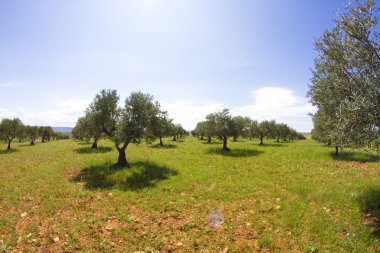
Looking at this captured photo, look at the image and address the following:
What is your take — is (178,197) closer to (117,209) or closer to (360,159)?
(117,209)

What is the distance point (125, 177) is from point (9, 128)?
49746 mm

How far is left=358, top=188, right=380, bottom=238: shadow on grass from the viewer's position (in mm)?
11441

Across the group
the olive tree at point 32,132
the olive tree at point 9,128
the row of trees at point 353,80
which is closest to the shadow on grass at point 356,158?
the row of trees at point 353,80

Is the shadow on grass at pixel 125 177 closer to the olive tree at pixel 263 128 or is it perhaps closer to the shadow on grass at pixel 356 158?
the shadow on grass at pixel 356 158

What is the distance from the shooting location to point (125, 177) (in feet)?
68.9

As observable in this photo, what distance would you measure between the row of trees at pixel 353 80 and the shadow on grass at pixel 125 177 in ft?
→ 46.7

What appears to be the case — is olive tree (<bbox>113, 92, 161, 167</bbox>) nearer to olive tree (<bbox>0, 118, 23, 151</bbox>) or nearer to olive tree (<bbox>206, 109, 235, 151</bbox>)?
olive tree (<bbox>206, 109, 235, 151</bbox>)

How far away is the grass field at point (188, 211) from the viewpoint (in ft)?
34.1

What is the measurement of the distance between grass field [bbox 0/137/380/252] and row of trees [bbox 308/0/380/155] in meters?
4.64

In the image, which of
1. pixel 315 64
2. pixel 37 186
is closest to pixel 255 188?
pixel 315 64

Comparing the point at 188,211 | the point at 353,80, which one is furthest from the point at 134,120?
the point at 353,80

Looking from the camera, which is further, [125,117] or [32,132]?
[32,132]

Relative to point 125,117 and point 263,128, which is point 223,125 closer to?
point 125,117

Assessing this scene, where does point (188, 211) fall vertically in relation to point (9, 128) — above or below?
below
